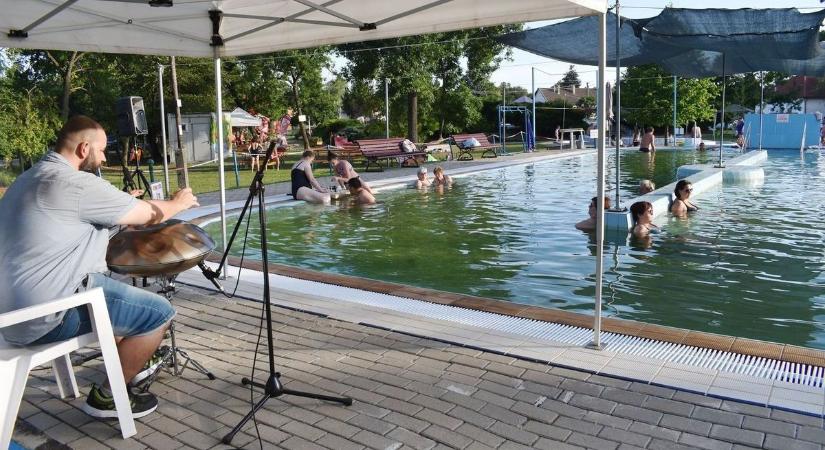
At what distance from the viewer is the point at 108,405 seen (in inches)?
141

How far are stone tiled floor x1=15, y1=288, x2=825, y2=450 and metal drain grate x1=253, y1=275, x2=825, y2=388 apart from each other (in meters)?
0.55

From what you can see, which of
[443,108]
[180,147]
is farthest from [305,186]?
[443,108]

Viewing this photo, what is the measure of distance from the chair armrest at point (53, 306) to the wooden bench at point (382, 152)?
18.7 meters

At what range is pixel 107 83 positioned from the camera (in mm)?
30828

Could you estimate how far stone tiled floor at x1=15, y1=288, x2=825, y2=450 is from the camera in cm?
325

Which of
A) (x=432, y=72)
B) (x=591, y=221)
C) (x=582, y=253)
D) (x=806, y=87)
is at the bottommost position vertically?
(x=582, y=253)

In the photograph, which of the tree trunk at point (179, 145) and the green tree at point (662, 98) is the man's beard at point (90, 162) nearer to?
the tree trunk at point (179, 145)

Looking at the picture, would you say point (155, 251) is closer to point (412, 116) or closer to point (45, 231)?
point (45, 231)

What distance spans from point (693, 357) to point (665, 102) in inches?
1556

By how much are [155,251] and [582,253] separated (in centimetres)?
655

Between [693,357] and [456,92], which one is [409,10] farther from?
[456,92]

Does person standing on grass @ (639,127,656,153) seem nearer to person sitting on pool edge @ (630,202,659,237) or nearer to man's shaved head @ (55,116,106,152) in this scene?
person sitting on pool edge @ (630,202,659,237)

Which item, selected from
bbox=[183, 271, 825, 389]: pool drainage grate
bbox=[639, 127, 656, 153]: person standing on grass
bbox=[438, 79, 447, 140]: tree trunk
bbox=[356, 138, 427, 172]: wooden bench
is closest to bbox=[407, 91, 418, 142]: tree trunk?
bbox=[438, 79, 447, 140]: tree trunk

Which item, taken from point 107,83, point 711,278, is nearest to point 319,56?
point 107,83
